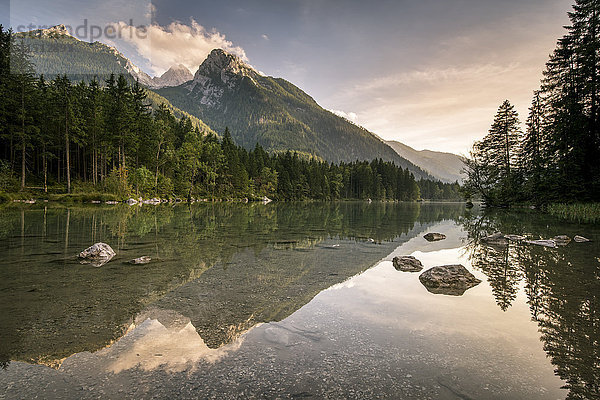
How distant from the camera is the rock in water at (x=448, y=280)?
7438mm

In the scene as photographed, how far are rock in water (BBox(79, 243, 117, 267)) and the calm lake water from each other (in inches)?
12.2

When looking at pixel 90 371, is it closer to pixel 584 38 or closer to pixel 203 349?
pixel 203 349

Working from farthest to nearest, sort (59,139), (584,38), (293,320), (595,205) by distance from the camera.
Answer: (59,139)
(584,38)
(595,205)
(293,320)

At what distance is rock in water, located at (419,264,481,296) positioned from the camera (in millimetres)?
7438

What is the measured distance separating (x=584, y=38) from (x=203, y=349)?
4337cm

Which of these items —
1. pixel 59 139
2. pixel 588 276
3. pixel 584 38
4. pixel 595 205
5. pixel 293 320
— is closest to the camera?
pixel 293 320

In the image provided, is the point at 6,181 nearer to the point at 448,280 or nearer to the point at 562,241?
the point at 448,280

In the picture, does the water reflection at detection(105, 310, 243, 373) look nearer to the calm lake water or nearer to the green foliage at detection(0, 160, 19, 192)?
the calm lake water

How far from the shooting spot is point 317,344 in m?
4.31

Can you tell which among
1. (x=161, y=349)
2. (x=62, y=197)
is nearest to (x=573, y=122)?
(x=161, y=349)

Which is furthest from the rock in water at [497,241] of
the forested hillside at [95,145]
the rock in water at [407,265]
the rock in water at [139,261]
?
the forested hillside at [95,145]

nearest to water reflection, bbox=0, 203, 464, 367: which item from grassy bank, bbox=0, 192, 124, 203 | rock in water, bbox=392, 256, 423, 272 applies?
rock in water, bbox=392, 256, 423, 272

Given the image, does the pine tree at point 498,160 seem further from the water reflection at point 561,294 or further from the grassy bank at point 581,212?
Answer: the water reflection at point 561,294

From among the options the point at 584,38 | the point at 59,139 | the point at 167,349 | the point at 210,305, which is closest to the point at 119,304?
the point at 210,305
